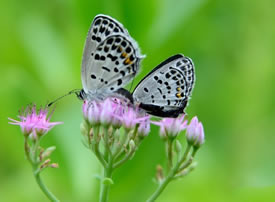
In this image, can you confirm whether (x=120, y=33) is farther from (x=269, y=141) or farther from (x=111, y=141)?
(x=269, y=141)

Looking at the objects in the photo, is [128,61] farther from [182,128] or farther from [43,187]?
[43,187]

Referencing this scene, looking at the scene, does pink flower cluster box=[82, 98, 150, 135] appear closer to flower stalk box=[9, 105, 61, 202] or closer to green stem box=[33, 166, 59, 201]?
flower stalk box=[9, 105, 61, 202]

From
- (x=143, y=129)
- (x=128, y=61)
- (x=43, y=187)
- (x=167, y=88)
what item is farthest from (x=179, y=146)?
(x=43, y=187)

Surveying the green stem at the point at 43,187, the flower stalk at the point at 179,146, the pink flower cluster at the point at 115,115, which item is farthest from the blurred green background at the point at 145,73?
the green stem at the point at 43,187

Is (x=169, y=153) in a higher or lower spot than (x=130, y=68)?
lower

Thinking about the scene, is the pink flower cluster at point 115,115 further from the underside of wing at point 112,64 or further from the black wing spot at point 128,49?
the black wing spot at point 128,49

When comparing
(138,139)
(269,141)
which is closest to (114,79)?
(138,139)
